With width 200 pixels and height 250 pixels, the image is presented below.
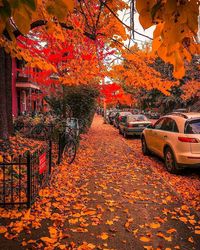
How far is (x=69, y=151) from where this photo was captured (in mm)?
9781

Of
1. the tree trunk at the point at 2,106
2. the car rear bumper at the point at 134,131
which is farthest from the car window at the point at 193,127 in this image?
the car rear bumper at the point at 134,131

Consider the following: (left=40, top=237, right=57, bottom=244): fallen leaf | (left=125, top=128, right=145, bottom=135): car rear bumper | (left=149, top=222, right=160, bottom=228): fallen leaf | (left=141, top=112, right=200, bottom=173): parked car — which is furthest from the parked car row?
(left=125, top=128, right=145, bottom=135): car rear bumper

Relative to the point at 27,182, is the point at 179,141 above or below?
above

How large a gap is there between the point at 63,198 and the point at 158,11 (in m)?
4.84

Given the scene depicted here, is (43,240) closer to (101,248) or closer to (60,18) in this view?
(101,248)

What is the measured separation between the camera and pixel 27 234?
4.26 meters

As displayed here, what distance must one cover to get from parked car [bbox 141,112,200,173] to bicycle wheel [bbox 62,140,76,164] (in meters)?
2.98

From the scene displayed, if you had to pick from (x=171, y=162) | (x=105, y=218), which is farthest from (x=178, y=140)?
(x=105, y=218)

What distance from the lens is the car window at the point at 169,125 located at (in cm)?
827

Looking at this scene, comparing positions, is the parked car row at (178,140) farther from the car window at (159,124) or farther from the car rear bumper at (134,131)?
the car rear bumper at (134,131)

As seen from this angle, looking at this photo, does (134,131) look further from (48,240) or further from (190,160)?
(48,240)

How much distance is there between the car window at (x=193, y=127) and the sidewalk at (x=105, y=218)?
5.24 feet

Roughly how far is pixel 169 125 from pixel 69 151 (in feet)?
11.8

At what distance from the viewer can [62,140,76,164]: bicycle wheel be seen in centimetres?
955
